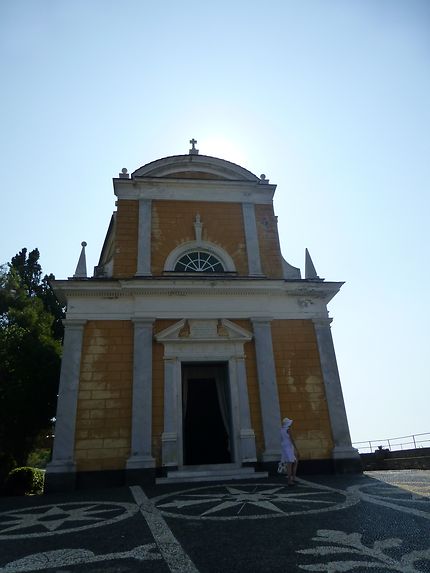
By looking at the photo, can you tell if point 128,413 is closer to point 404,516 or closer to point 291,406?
point 291,406

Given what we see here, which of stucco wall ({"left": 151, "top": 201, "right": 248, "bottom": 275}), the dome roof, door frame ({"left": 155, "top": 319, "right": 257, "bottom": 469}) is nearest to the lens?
door frame ({"left": 155, "top": 319, "right": 257, "bottom": 469})

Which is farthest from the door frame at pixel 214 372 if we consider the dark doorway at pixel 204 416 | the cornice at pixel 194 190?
the cornice at pixel 194 190

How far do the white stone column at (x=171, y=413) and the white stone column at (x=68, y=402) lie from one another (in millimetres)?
2308

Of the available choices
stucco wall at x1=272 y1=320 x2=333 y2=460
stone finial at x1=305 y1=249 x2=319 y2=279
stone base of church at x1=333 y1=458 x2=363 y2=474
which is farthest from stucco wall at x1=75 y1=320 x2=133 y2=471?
stone finial at x1=305 y1=249 x2=319 y2=279

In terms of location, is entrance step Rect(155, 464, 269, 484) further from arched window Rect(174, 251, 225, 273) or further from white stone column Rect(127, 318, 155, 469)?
arched window Rect(174, 251, 225, 273)

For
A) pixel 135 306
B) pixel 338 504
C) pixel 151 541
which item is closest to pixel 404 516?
pixel 338 504

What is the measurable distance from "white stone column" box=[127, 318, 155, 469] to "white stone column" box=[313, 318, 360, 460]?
5.06 metres

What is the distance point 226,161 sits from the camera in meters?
14.1

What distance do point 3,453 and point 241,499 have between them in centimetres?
1180

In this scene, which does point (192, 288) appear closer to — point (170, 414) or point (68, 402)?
point (170, 414)

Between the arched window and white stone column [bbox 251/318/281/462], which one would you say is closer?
white stone column [bbox 251/318/281/462]

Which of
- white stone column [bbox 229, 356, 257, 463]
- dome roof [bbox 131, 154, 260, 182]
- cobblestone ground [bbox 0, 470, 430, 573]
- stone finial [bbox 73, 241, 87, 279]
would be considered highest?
dome roof [bbox 131, 154, 260, 182]

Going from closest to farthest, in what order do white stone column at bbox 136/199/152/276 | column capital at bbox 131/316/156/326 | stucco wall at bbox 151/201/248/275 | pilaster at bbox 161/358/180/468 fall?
1. pilaster at bbox 161/358/180/468
2. column capital at bbox 131/316/156/326
3. white stone column at bbox 136/199/152/276
4. stucco wall at bbox 151/201/248/275

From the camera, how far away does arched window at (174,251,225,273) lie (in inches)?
495
